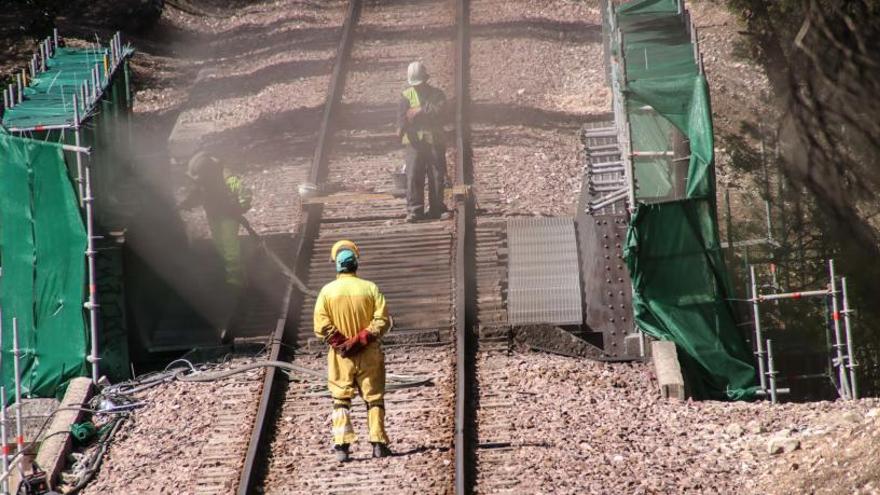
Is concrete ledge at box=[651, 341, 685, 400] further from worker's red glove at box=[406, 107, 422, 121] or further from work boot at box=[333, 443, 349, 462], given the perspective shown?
worker's red glove at box=[406, 107, 422, 121]

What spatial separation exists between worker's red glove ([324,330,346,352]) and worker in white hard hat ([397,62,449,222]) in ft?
18.5

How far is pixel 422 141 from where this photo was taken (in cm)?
1780

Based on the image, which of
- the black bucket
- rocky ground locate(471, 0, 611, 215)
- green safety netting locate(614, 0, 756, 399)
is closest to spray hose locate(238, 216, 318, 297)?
the black bucket

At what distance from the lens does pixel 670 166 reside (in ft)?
58.7

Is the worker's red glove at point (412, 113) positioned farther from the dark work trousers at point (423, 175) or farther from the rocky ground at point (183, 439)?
the rocky ground at point (183, 439)

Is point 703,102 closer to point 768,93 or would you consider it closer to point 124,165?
point 124,165

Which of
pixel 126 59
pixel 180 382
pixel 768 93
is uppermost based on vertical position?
pixel 768 93

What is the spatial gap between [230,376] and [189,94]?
469 inches

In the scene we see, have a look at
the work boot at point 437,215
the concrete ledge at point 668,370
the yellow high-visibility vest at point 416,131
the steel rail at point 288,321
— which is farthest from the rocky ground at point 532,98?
the concrete ledge at point 668,370

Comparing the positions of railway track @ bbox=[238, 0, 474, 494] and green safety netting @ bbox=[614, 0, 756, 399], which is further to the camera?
green safety netting @ bbox=[614, 0, 756, 399]

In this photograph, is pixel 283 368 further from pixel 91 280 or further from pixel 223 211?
pixel 223 211

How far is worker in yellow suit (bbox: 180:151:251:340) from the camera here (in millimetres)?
16516

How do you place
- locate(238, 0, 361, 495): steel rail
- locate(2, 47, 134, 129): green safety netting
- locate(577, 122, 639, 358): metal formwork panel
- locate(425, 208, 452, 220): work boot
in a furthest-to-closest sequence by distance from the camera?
locate(425, 208, 452, 220): work boot
locate(2, 47, 134, 129): green safety netting
locate(577, 122, 639, 358): metal formwork panel
locate(238, 0, 361, 495): steel rail

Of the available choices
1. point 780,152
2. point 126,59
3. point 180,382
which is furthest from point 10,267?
point 780,152
